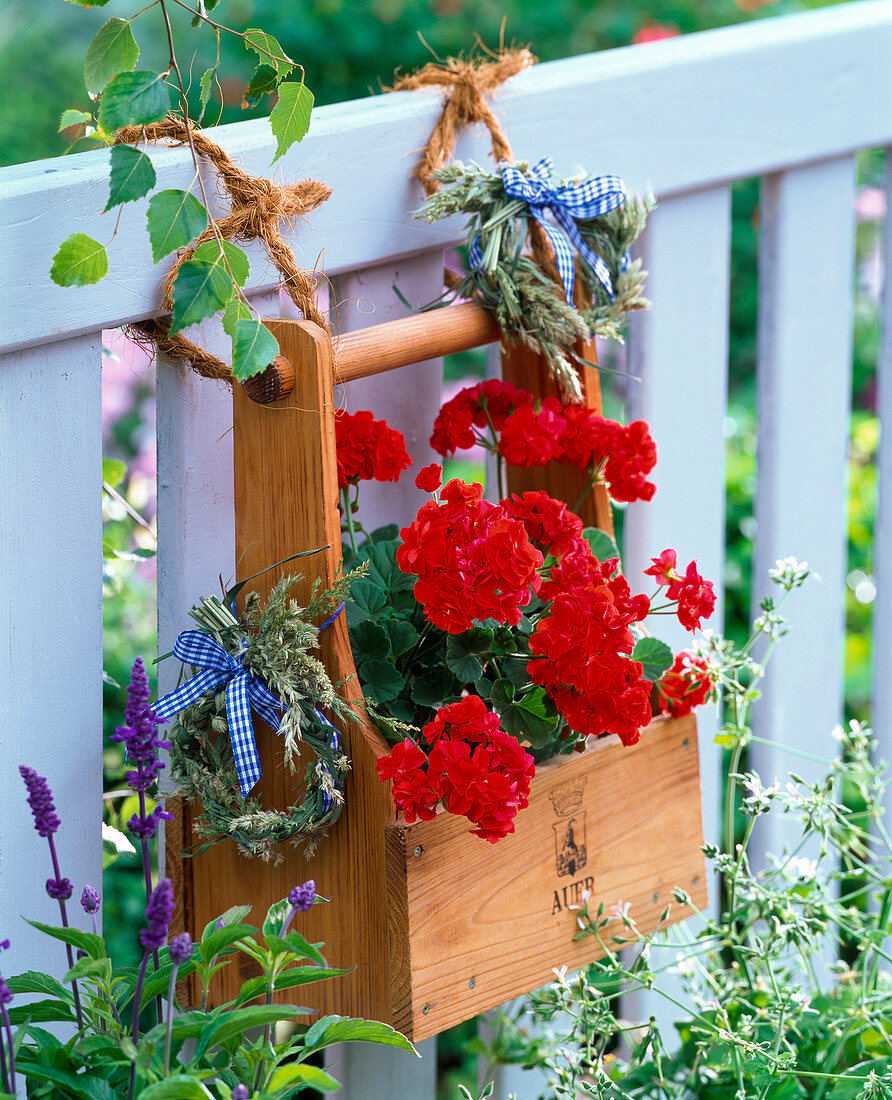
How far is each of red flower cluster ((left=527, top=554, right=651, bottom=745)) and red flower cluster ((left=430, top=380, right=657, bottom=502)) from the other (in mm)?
162

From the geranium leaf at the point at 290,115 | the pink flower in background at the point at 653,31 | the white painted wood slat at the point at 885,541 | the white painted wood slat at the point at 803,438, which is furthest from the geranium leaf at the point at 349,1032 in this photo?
the pink flower in background at the point at 653,31

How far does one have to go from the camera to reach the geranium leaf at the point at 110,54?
803mm

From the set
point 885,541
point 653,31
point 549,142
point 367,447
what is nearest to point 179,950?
point 367,447

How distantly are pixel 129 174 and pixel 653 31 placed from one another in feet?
7.72

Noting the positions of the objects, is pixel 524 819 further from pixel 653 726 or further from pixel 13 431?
pixel 13 431

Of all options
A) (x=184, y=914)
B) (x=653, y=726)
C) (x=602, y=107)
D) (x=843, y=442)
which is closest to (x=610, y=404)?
(x=843, y=442)

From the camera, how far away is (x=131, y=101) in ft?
2.42

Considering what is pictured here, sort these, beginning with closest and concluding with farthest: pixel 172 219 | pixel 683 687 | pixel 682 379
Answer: pixel 172 219 < pixel 683 687 < pixel 682 379

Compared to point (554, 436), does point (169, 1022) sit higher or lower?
lower

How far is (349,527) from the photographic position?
1.02m

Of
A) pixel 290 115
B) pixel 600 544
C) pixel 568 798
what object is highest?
pixel 290 115

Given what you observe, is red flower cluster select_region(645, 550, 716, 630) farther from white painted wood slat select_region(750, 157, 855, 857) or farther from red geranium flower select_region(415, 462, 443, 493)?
white painted wood slat select_region(750, 157, 855, 857)

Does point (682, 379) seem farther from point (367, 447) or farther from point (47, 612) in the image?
point (47, 612)

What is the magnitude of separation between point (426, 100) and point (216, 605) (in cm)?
53
